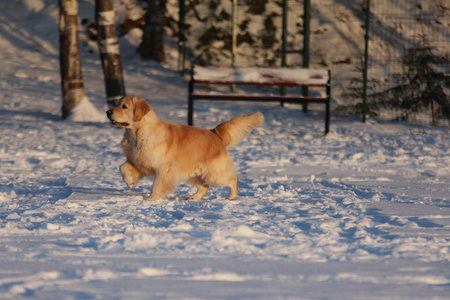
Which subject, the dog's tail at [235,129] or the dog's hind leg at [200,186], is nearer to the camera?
the dog's hind leg at [200,186]

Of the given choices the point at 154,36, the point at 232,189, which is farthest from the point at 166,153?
the point at 154,36

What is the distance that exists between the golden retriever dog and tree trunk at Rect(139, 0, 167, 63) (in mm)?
9161

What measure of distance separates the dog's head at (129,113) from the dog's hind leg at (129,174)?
12.4 inches

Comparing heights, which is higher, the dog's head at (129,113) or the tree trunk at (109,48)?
the tree trunk at (109,48)

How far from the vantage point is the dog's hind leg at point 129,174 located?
505 cm

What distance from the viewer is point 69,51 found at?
9828 mm

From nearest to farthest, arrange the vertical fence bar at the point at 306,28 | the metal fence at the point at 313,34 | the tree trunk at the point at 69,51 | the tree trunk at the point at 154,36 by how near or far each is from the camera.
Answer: the tree trunk at the point at 69,51 → the vertical fence bar at the point at 306,28 → the metal fence at the point at 313,34 → the tree trunk at the point at 154,36

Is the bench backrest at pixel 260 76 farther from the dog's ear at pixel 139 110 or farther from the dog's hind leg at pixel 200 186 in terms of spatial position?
the dog's ear at pixel 139 110

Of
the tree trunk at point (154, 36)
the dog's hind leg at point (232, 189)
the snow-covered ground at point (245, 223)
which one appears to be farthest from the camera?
the tree trunk at point (154, 36)

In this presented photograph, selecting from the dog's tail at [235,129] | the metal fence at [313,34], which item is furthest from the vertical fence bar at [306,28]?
the dog's tail at [235,129]

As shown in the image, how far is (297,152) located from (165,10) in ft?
28.9

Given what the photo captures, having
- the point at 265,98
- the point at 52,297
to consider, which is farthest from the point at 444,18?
the point at 52,297

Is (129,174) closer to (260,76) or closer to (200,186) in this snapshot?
(200,186)

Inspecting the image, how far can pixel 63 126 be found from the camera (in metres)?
9.55
